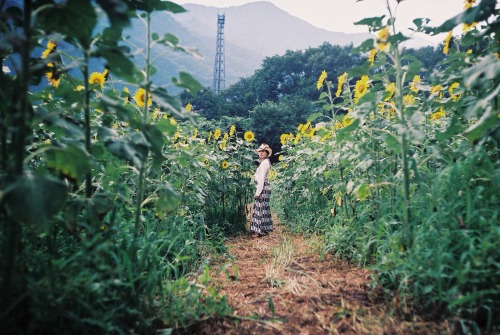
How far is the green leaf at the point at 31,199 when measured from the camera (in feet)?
3.08

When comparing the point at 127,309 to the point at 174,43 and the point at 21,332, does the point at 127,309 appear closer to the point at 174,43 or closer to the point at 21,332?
the point at 21,332

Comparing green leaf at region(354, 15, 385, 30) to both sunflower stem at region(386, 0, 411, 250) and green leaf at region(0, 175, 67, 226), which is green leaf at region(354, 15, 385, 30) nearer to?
sunflower stem at region(386, 0, 411, 250)

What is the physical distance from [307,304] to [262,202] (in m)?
3.09

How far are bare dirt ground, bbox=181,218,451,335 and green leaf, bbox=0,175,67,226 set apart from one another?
864 millimetres

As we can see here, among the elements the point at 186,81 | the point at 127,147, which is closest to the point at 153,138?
the point at 127,147

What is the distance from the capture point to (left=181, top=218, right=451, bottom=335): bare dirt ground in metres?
1.46

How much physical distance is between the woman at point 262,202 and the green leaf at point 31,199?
3.81 metres

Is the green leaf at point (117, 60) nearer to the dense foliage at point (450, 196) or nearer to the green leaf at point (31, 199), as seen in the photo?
the green leaf at point (31, 199)

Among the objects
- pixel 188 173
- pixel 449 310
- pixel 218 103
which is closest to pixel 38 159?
pixel 188 173

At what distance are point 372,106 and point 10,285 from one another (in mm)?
1775

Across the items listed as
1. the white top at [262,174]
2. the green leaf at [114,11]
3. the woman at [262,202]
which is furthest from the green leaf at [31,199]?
the white top at [262,174]

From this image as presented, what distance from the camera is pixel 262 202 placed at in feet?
15.9

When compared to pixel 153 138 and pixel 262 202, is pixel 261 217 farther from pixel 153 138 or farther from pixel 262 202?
pixel 153 138

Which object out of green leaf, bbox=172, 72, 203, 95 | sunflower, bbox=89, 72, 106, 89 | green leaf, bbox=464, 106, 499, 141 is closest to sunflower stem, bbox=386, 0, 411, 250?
green leaf, bbox=464, 106, 499, 141
